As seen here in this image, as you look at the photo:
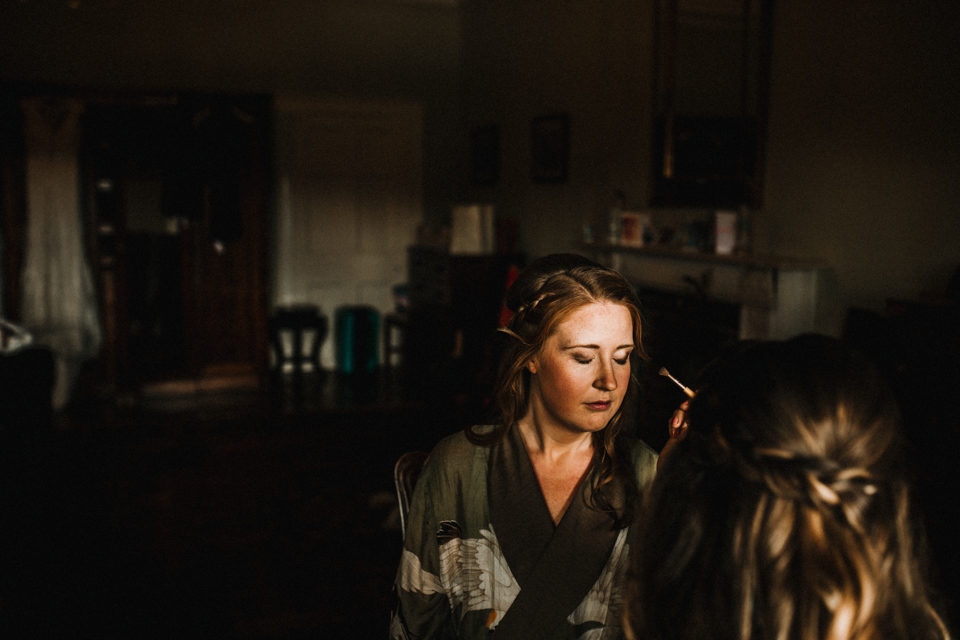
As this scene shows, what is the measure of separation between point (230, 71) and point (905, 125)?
518cm

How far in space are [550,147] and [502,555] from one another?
463 centimetres

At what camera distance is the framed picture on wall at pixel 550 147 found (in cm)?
539

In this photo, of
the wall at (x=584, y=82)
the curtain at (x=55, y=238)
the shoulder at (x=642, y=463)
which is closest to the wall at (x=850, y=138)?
the wall at (x=584, y=82)

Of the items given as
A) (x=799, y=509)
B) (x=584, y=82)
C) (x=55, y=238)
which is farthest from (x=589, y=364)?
(x=55, y=238)

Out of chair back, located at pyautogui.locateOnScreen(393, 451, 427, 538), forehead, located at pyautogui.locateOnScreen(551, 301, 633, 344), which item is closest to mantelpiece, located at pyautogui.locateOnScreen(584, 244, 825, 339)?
chair back, located at pyautogui.locateOnScreen(393, 451, 427, 538)

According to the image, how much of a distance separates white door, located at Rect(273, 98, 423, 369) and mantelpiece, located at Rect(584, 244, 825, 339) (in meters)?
3.39

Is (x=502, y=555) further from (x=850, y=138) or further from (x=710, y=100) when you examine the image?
(x=710, y=100)

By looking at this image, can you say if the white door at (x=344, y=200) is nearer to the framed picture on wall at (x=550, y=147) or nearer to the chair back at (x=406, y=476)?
the framed picture on wall at (x=550, y=147)

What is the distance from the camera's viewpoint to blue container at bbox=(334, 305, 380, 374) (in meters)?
6.75

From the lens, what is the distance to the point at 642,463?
1299 millimetres

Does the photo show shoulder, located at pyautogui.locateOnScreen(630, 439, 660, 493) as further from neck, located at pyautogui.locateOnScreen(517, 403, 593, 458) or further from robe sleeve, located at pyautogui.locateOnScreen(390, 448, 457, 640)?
robe sleeve, located at pyautogui.locateOnScreen(390, 448, 457, 640)

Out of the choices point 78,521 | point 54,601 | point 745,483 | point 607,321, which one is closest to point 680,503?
point 745,483

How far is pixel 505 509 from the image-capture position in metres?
1.24

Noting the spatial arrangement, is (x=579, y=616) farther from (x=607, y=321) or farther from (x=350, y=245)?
(x=350, y=245)
